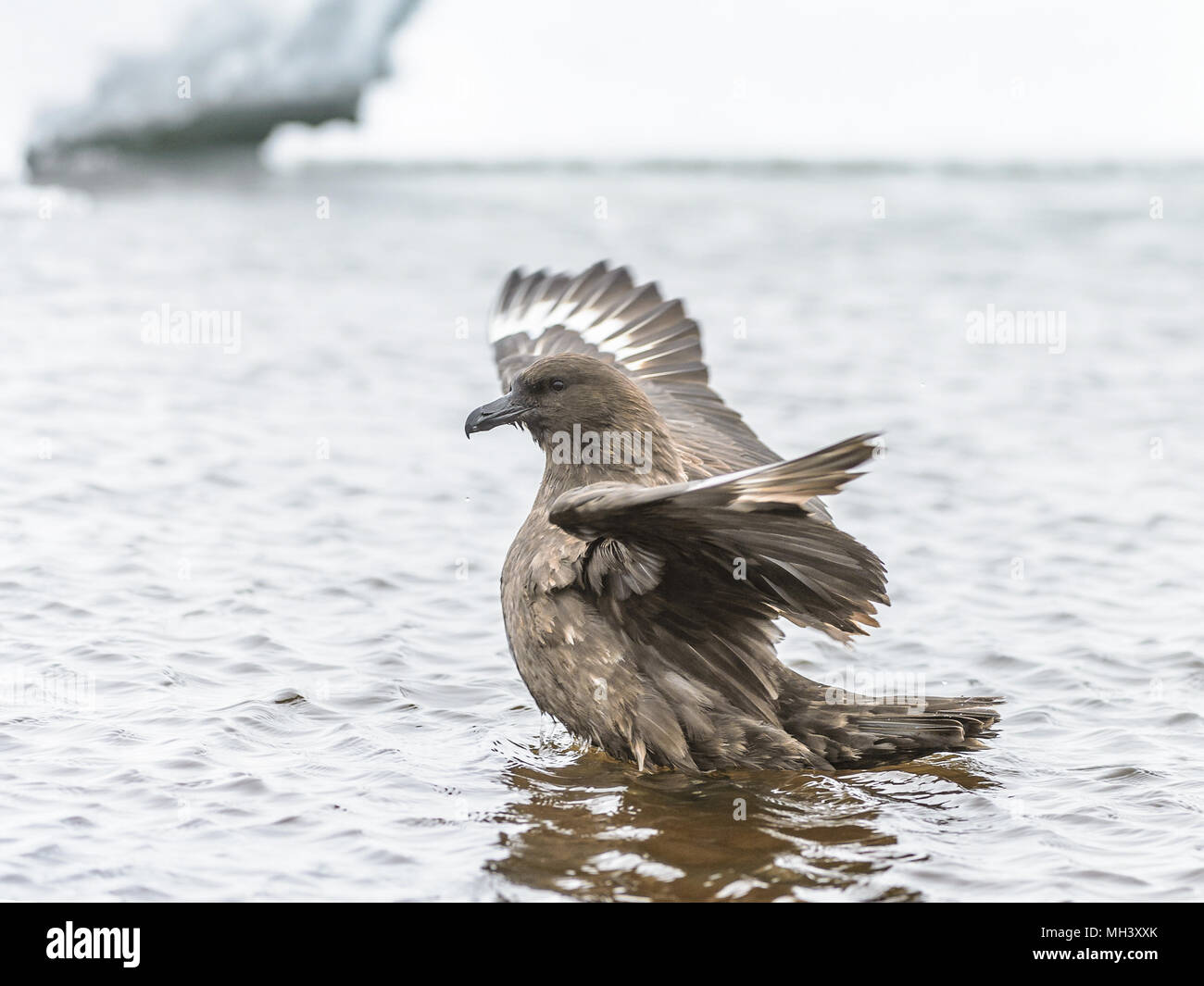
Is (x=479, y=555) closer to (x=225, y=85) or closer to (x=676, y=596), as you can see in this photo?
(x=676, y=596)

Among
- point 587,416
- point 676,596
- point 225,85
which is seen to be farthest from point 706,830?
point 225,85

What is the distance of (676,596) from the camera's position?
4.44m

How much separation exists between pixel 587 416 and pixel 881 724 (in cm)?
132

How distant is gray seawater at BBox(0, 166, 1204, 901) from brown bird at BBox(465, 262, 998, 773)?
0.17m

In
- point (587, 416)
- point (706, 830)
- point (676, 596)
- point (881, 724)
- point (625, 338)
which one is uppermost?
point (625, 338)

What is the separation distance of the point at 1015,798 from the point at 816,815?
61 centimetres

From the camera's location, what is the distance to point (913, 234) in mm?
13508

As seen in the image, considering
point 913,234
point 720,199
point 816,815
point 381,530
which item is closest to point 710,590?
point 816,815

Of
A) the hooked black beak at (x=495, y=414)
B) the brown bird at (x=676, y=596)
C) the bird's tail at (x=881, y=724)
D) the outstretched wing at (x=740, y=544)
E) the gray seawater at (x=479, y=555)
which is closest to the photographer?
the outstretched wing at (x=740, y=544)

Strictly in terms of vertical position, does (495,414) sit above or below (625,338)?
below

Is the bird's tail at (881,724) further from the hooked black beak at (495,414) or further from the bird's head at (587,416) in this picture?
the hooked black beak at (495,414)

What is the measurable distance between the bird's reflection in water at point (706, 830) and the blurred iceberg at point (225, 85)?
1007 centimetres

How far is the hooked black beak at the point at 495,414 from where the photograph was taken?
16.3 feet

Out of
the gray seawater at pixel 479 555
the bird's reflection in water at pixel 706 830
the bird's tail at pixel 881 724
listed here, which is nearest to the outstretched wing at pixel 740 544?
the bird's tail at pixel 881 724
